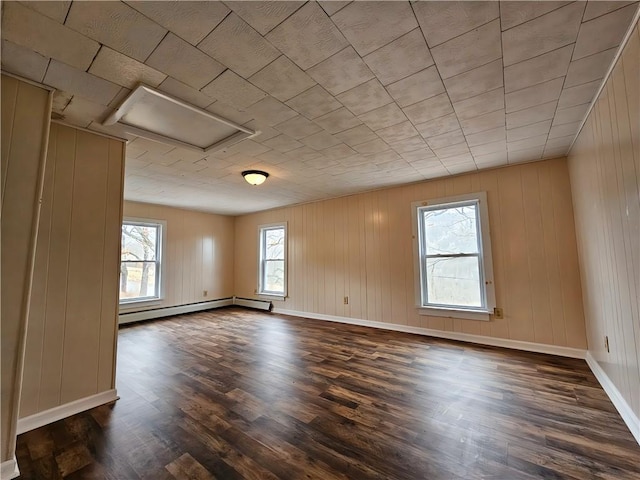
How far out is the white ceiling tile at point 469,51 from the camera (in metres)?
1.50

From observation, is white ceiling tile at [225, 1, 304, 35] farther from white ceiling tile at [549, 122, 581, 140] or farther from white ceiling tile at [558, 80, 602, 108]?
white ceiling tile at [549, 122, 581, 140]

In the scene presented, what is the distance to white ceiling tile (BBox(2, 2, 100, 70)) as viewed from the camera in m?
1.32

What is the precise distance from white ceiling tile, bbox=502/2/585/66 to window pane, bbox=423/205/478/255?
2.56 metres

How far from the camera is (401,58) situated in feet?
5.50

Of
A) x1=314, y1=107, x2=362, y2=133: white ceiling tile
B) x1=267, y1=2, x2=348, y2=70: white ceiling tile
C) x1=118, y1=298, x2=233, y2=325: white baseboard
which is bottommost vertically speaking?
x1=118, y1=298, x2=233, y2=325: white baseboard

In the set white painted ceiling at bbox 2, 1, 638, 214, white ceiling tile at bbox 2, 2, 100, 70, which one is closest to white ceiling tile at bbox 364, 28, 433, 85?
white painted ceiling at bbox 2, 1, 638, 214

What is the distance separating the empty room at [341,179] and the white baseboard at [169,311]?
5.82 feet

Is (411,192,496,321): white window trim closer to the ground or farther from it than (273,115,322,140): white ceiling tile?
closer to the ground

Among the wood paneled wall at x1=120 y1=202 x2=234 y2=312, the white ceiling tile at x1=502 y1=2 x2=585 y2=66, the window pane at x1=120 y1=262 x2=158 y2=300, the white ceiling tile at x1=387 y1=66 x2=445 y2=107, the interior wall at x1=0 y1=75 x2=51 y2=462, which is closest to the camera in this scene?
the white ceiling tile at x1=502 y1=2 x2=585 y2=66

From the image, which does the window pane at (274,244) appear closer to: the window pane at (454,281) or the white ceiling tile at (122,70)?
the window pane at (454,281)

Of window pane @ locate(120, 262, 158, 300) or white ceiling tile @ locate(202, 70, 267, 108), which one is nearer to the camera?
white ceiling tile @ locate(202, 70, 267, 108)

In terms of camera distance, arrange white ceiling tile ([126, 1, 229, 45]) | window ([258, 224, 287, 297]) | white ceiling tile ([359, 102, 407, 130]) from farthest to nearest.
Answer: window ([258, 224, 287, 297])
white ceiling tile ([359, 102, 407, 130])
white ceiling tile ([126, 1, 229, 45])

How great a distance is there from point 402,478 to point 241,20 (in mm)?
2521

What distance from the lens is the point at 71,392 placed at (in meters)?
2.17
